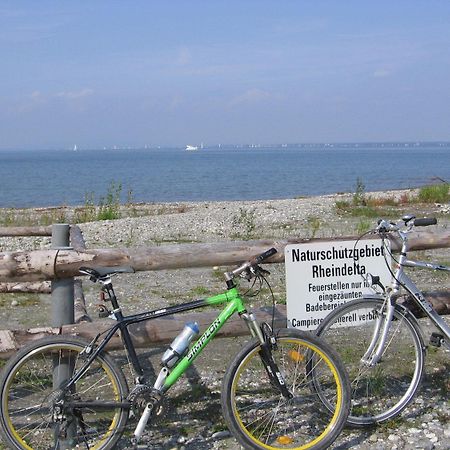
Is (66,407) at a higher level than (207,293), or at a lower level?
higher

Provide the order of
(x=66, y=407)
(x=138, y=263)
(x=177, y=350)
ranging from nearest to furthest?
1. (x=66, y=407)
2. (x=177, y=350)
3. (x=138, y=263)

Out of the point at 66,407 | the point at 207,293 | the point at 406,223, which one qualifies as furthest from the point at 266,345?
the point at 207,293

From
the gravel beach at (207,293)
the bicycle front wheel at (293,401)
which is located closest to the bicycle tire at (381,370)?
the gravel beach at (207,293)

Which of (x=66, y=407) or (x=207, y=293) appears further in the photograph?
(x=207, y=293)

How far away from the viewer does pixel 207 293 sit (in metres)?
9.50

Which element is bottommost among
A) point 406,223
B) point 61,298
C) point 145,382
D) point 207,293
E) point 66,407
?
point 207,293

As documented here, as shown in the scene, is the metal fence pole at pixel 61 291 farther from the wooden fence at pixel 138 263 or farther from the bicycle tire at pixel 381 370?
the bicycle tire at pixel 381 370

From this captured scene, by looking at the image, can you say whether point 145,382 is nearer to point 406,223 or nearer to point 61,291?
point 61,291

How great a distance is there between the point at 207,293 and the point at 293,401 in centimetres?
466

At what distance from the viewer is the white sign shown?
5.10m

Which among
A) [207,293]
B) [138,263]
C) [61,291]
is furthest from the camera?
[207,293]

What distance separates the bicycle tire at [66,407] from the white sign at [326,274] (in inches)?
61.8

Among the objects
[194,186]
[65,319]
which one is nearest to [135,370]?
[65,319]

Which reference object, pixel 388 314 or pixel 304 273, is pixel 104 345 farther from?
pixel 388 314
